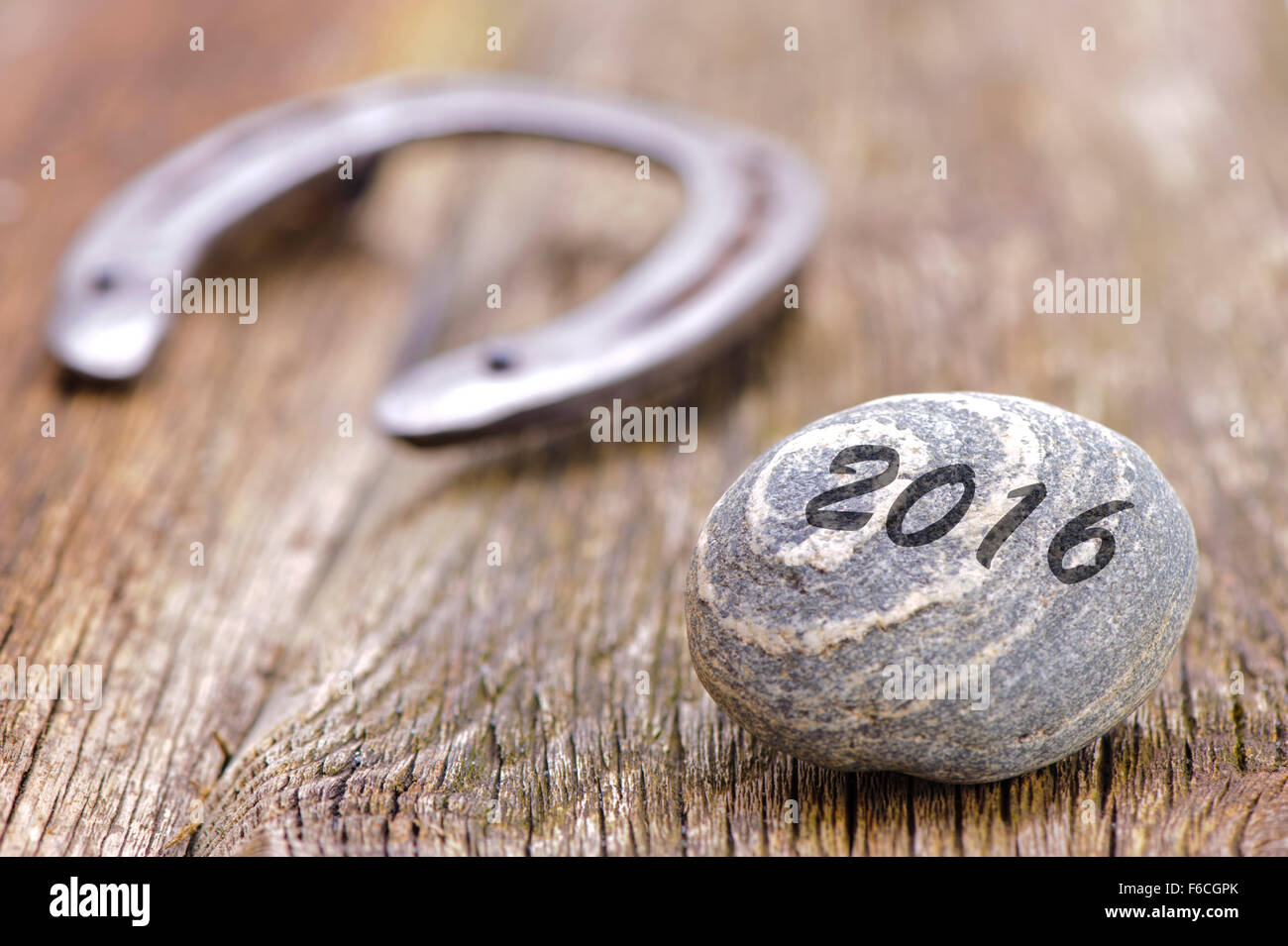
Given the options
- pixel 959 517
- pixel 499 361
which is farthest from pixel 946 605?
pixel 499 361

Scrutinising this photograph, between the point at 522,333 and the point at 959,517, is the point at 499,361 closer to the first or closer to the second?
the point at 522,333

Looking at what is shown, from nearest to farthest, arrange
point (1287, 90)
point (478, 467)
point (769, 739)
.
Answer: point (769, 739), point (478, 467), point (1287, 90)

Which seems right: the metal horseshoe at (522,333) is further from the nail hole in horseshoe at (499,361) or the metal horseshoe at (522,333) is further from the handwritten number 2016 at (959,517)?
the handwritten number 2016 at (959,517)

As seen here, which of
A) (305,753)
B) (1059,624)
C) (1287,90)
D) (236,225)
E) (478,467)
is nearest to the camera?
(1059,624)

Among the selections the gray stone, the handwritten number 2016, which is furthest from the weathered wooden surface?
the handwritten number 2016

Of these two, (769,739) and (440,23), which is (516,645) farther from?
(440,23)

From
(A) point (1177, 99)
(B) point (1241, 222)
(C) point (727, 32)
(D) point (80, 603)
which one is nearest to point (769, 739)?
(D) point (80, 603)

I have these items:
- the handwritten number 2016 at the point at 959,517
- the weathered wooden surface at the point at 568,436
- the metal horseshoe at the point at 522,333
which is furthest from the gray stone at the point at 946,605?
the metal horseshoe at the point at 522,333
